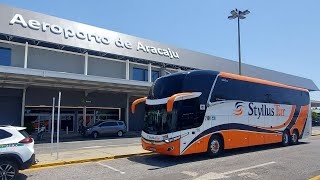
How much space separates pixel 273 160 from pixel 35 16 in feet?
78.4

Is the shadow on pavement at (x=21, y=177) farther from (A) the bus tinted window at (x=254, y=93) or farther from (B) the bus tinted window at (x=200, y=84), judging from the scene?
(A) the bus tinted window at (x=254, y=93)

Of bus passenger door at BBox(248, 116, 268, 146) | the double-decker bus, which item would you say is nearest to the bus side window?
the double-decker bus

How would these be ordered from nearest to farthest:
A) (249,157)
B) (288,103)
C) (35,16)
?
(249,157), (288,103), (35,16)

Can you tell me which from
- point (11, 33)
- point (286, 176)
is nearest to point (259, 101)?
point (286, 176)

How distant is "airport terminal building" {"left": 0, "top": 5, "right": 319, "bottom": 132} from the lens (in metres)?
26.4

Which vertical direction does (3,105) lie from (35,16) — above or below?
below

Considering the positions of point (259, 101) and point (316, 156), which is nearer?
point (316, 156)

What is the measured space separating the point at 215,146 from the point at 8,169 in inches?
344

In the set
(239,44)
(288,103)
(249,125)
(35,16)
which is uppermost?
(35,16)

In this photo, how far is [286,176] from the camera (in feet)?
32.4

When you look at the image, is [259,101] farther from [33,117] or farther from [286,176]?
[33,117]

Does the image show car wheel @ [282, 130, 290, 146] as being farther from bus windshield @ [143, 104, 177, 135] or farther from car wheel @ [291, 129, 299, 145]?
bus windshield @ [143, 104, 177, 135]

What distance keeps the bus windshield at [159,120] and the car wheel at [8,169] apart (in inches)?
233

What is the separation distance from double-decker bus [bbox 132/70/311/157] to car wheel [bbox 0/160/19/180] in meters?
5.64
